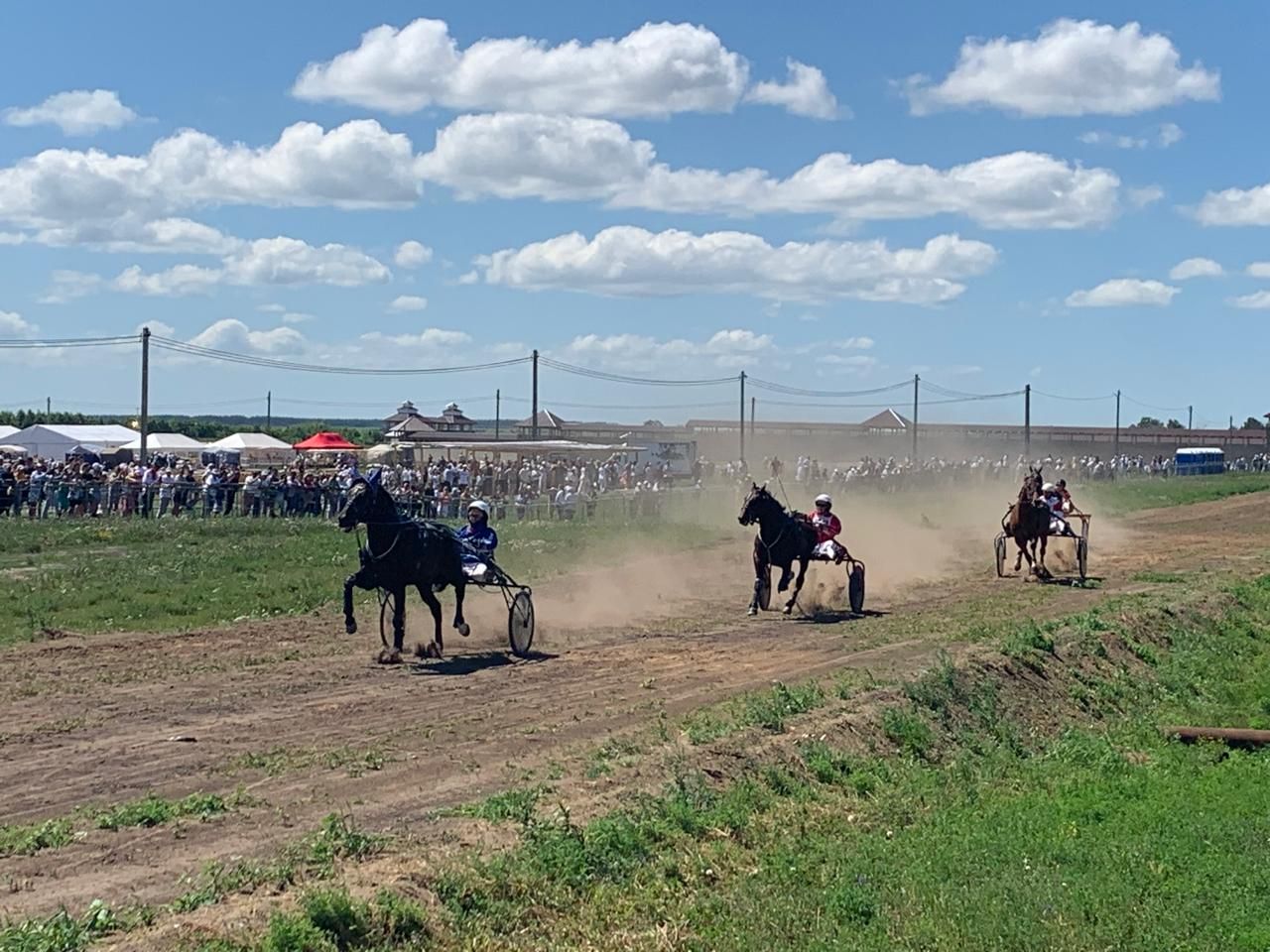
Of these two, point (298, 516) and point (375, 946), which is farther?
point (298, 516)

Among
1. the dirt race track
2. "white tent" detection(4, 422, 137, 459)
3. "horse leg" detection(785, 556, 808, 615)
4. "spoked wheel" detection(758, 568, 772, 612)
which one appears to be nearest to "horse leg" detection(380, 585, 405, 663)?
the dirt race track

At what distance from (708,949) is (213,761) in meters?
5.32

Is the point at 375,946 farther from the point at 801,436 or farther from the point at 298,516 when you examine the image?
the point at 801,436

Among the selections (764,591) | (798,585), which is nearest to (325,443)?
(764,591)

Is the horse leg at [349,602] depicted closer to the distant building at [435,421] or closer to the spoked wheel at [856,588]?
the spoked wheel at [856,588]

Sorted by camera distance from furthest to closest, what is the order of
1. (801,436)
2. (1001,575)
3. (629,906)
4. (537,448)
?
(801,436) → (537,448) → (1001,575) → (629,906)

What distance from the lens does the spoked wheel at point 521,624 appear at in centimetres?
1959

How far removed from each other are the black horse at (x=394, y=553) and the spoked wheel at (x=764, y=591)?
7.33m

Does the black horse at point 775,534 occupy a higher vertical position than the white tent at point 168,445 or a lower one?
lower

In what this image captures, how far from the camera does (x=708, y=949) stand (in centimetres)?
906

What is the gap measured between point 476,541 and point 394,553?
222 cm

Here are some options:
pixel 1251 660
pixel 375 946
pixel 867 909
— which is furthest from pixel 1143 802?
pixel 1251 660

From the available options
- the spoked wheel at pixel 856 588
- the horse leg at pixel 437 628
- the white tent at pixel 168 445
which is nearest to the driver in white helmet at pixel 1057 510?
the spoked wheel at pixel 856 588

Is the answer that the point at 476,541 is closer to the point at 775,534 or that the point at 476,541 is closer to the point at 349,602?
the point at 349,602
